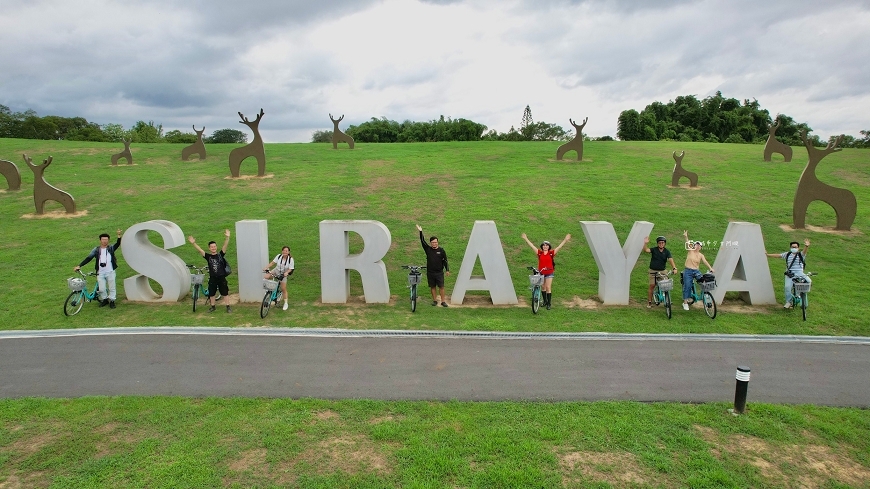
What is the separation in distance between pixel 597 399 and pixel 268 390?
4.88m

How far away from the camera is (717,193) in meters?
21.6

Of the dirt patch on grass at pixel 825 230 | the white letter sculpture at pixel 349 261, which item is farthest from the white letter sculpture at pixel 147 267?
the dirt patch on grass at pixel 825 230

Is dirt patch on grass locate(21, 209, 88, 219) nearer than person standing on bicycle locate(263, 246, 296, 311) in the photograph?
No

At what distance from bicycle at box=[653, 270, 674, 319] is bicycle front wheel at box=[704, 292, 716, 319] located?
30.0 inches

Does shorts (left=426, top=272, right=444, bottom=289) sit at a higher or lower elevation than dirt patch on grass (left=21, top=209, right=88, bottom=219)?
lower

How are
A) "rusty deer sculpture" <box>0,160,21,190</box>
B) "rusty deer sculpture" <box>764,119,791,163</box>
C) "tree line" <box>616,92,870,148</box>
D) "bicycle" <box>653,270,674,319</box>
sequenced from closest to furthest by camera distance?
"bicycle" <box>653,270,674,319</box> < "rusty deer sculpture" <box>0,160,21,190</box> < "rusty deer sculpture" <box>764,119,791,163</box> < "tree line" <box>616,92,870,148</box>

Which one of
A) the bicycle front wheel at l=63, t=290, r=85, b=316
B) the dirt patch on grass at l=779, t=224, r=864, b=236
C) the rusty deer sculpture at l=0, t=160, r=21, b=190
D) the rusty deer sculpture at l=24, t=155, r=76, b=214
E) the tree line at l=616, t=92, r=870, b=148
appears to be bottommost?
the bicycle front wheel at l=63, t=290, r=85, b=316

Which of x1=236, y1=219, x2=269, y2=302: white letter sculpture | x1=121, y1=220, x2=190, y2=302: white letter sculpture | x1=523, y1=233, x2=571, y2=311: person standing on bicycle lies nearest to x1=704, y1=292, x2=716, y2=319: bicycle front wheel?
x1=523, y1=233, x2=571, y2=311: person standing on bicycle

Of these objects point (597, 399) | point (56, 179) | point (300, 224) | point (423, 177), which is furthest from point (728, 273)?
point (56, 179)

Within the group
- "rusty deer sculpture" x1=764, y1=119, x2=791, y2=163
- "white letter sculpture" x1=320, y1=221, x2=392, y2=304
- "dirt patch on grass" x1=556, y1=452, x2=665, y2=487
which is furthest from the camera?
"rusty deer sculpture" x1=764, y1=119, x2=791, y2=163

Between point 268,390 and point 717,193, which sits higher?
point 717,193

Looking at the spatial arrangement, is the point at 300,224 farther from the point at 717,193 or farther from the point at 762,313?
the point at 717,193

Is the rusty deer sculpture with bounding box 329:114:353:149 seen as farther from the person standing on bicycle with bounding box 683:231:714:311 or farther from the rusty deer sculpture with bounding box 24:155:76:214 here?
the person standing on bicycle with bounding box 683:231:714:311

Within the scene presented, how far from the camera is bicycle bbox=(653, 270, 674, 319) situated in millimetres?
10836
